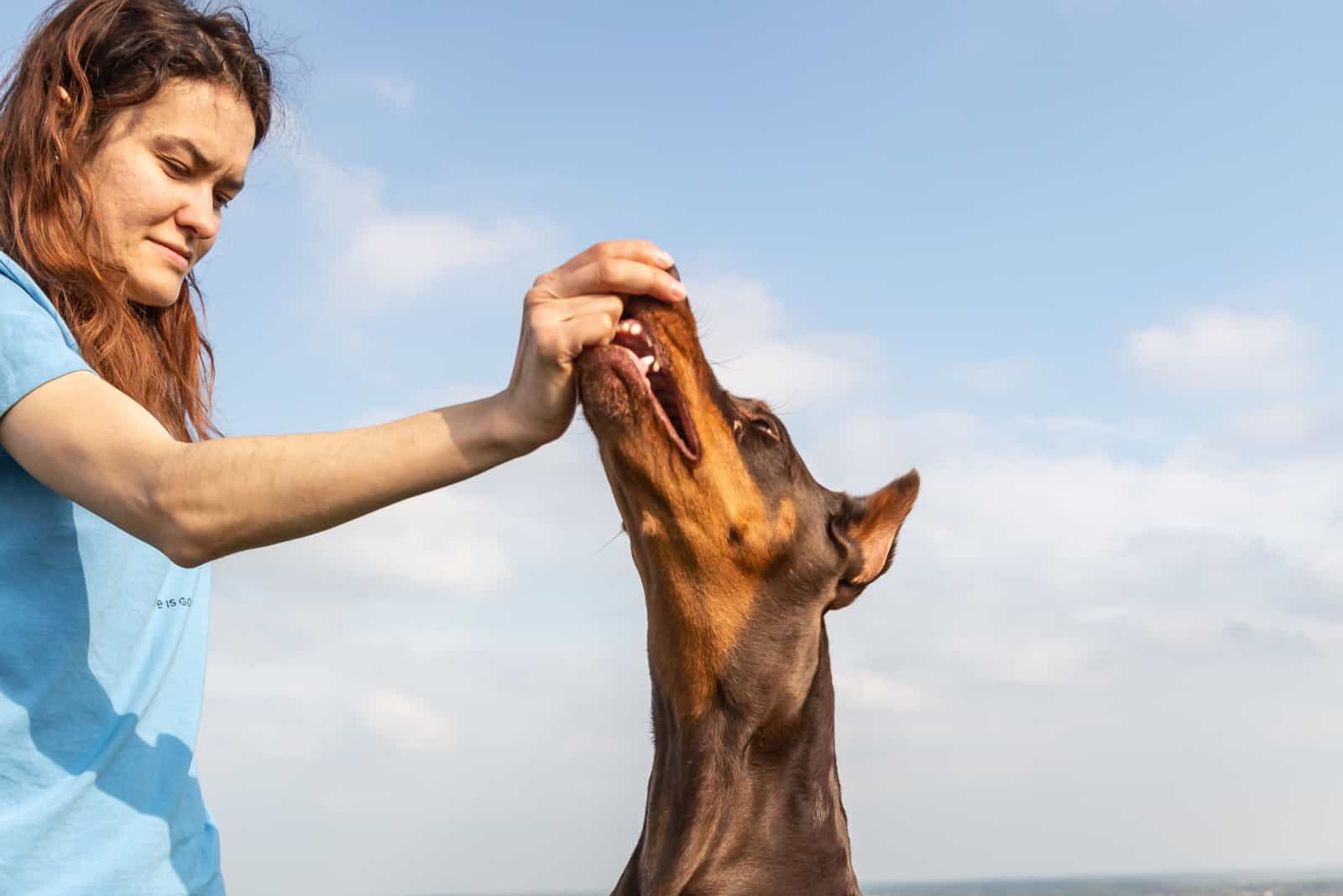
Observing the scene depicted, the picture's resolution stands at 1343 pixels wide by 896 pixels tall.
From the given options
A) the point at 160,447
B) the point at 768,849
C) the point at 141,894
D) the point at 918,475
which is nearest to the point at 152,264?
the point at 160,447

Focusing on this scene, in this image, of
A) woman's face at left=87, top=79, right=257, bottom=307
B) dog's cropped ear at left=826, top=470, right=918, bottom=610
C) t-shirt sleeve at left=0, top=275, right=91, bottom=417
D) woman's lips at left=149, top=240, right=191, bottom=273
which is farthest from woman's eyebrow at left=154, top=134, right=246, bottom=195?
dog's cropped ear at left=826, top=470, right=918, bottom=610

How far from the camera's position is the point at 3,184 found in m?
2.94

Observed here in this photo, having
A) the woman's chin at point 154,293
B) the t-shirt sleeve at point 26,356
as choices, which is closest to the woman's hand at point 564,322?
the t-shirt sleeve at point 26,356

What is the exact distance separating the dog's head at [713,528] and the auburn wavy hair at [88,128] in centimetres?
117

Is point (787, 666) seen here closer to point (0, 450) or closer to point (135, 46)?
point (0, 450)

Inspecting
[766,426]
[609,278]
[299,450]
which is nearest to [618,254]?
[609,278]

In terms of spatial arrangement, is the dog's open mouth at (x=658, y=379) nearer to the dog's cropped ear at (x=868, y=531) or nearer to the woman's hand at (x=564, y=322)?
the woman's hand at (x=564, y=322)

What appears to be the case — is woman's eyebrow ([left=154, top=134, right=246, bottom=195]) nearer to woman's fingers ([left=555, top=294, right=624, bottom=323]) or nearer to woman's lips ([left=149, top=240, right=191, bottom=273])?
woman's lips ([left=149, top=240, right=191, bottom=273])

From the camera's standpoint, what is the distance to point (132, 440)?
7.05ft

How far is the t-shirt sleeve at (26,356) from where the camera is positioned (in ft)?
7.60

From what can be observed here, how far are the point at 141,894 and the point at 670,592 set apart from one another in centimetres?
158

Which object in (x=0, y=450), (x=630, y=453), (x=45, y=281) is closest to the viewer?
(x=0, y=450)

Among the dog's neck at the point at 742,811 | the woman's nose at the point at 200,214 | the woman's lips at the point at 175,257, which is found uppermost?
the woman's nose at the point at 200,214

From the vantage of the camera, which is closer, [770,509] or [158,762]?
[158,762]
